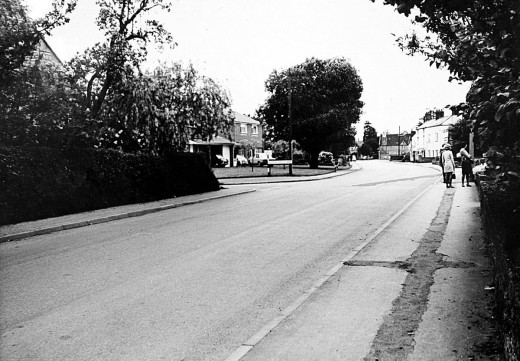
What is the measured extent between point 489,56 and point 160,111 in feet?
52.7

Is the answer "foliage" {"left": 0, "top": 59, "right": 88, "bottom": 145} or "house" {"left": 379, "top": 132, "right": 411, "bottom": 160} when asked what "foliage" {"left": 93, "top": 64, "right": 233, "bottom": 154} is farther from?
"house" {"left": 379, "top": 132, "right": 411, "bottom": 160}

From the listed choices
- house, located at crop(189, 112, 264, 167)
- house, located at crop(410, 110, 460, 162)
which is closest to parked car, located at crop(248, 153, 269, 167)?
house, located at crop(189, 112, 264, 167)

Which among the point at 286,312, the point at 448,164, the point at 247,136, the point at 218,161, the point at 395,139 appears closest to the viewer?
the point at 286,312

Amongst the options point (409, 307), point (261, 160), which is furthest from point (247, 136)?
point (409, 307)

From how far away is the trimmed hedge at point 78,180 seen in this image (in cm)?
1371

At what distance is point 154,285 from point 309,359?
3086 mm

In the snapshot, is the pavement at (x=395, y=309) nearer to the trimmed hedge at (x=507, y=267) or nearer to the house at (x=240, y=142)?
the trimmed hedge at (x=507, y=267)

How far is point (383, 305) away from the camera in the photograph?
5.85 metres

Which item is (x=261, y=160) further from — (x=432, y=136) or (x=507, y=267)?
(x=432, y=136)

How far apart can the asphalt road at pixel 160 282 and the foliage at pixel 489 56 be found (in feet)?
10.5

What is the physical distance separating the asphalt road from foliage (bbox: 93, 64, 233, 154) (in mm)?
7737

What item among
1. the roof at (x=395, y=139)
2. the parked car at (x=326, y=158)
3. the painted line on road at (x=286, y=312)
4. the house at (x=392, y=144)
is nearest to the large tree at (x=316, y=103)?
the parked car at (x=326, y=158)

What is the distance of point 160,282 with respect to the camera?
6.93 metres

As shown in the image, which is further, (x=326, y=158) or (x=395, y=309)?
(x=326, y=158)
